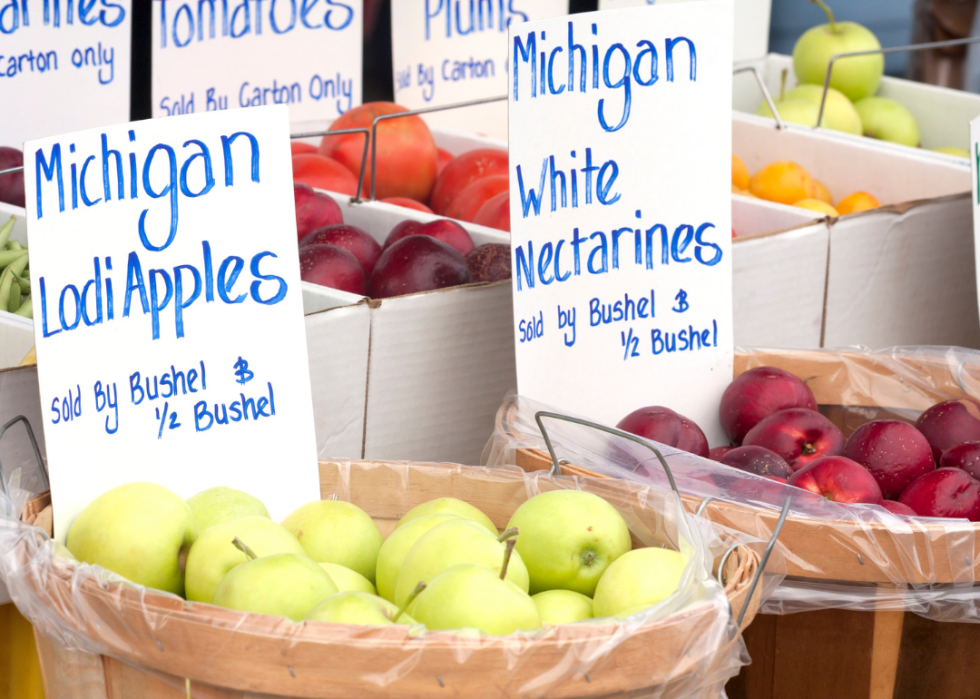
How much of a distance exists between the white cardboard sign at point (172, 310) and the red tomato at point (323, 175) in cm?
99

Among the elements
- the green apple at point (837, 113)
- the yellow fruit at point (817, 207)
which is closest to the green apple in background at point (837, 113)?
the green apple at point (837, 113)

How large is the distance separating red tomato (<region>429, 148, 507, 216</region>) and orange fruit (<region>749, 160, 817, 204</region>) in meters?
0.55

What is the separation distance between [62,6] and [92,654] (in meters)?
1.51

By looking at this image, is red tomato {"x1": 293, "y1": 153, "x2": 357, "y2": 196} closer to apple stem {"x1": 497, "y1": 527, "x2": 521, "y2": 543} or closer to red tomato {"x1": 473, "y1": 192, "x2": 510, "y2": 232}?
red tomato {"x1": 473, "y1": 192, "x2": 510, "y2": 232}

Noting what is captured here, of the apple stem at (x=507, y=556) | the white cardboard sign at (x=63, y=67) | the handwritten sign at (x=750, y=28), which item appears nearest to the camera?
the apple stem at (x=507, y=556)

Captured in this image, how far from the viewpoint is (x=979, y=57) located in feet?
11.2

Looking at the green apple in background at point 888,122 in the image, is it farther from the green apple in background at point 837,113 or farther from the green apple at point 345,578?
the green apple at point 345,578

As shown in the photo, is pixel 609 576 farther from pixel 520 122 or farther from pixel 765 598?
pixel 520 122

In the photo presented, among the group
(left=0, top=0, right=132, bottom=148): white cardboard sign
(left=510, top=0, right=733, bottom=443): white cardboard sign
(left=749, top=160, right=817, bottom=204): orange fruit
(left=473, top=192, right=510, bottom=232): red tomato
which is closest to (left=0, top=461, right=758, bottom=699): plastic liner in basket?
(left=510, top=0, right=733, bottom=443): white cardboard sign

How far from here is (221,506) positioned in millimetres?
983

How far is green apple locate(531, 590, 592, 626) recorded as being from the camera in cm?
87

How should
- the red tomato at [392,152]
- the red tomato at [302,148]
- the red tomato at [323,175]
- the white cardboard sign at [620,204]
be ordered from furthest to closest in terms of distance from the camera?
1. the red tomato at [302,148]
2. the red tomato at [392,152]
3. the red tomato at [323,175]
4. the white cardboard sign at [620,204]

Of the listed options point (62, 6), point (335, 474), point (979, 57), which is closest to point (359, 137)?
point (62, 6)

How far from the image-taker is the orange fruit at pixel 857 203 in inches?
83.7
